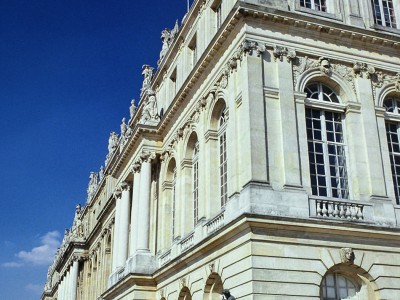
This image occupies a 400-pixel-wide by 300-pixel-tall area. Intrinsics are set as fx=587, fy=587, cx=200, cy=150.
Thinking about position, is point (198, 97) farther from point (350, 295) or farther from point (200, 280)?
point (350, 295)

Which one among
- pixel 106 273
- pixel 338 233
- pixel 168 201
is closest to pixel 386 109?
pixel 338 233

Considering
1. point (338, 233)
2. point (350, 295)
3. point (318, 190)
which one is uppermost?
point (318, 190)

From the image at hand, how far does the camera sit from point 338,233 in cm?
1819

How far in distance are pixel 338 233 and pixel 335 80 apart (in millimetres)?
5940

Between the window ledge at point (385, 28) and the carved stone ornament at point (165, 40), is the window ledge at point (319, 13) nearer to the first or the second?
the window ledge at point (385, 28)

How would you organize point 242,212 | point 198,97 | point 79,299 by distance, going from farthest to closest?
point 79,299, point 198,97, point 242,212

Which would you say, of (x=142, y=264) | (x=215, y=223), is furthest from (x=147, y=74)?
(x=215, y=223)

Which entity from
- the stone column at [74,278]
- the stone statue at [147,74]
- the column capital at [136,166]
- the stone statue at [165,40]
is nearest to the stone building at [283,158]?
the column capital at [136,166]

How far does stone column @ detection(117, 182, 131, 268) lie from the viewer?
31062mm

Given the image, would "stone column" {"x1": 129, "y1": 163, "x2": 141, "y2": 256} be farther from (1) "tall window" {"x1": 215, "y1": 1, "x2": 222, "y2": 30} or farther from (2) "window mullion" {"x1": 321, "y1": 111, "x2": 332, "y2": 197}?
(2) "window mullion" {"x1": 321, "y1": 111, "x2": 332, "y2": 197}

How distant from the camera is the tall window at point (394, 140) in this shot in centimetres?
2095

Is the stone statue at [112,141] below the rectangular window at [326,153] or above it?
above

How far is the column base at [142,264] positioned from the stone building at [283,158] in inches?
2.6

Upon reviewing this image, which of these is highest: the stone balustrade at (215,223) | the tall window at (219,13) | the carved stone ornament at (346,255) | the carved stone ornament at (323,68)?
the tall window at (219,13)
